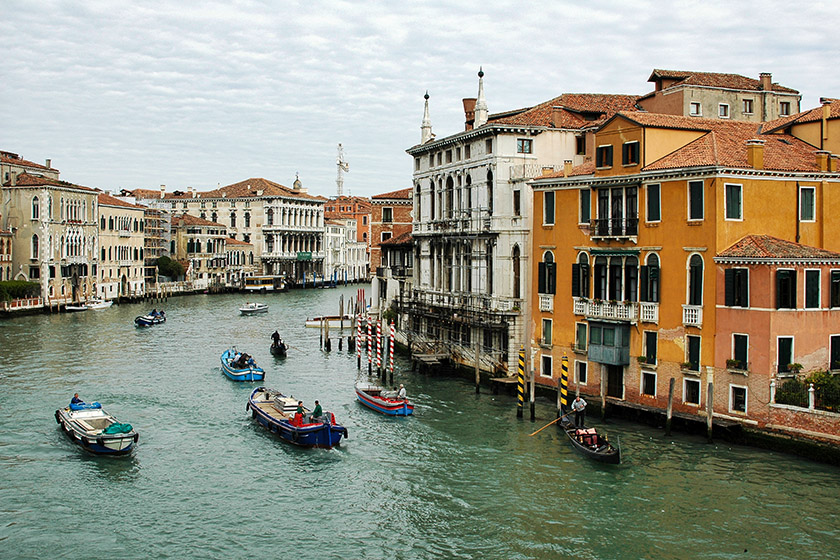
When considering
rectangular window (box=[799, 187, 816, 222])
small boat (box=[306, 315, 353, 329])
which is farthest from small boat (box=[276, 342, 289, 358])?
rectangular window (box=[799, 187, 816, 222])

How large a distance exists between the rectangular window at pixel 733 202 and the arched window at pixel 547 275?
20.9ft

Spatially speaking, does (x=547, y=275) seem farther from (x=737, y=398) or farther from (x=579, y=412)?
(x=737, y=398)

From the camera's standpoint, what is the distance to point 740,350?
20.1m

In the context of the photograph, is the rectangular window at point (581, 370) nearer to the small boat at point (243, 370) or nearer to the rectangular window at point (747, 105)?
the small boat at point (243, 370)

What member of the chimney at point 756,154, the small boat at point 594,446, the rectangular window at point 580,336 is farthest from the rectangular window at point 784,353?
the rectangular window at point 580,336

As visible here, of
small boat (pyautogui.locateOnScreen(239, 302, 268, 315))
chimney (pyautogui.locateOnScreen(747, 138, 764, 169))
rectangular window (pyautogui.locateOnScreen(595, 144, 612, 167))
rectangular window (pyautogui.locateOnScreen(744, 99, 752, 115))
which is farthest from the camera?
small boat (pyautogui.locateOnScreen(239, 302, 268, 315))

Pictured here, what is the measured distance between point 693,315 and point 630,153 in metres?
4.92

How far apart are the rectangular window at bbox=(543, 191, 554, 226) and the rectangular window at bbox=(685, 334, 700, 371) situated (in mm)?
6396

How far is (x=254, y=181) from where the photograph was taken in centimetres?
9519

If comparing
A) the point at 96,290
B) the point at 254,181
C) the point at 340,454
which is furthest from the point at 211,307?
the point at 340,454

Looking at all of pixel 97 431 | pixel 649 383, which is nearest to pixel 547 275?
pixel 649 383

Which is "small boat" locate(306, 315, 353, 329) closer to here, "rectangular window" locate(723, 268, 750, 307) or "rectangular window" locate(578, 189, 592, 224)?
"rectangular window" locate(578, 189, 592, 224)

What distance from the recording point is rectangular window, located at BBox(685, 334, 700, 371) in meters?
21.1

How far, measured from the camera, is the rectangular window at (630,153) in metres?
23.2
